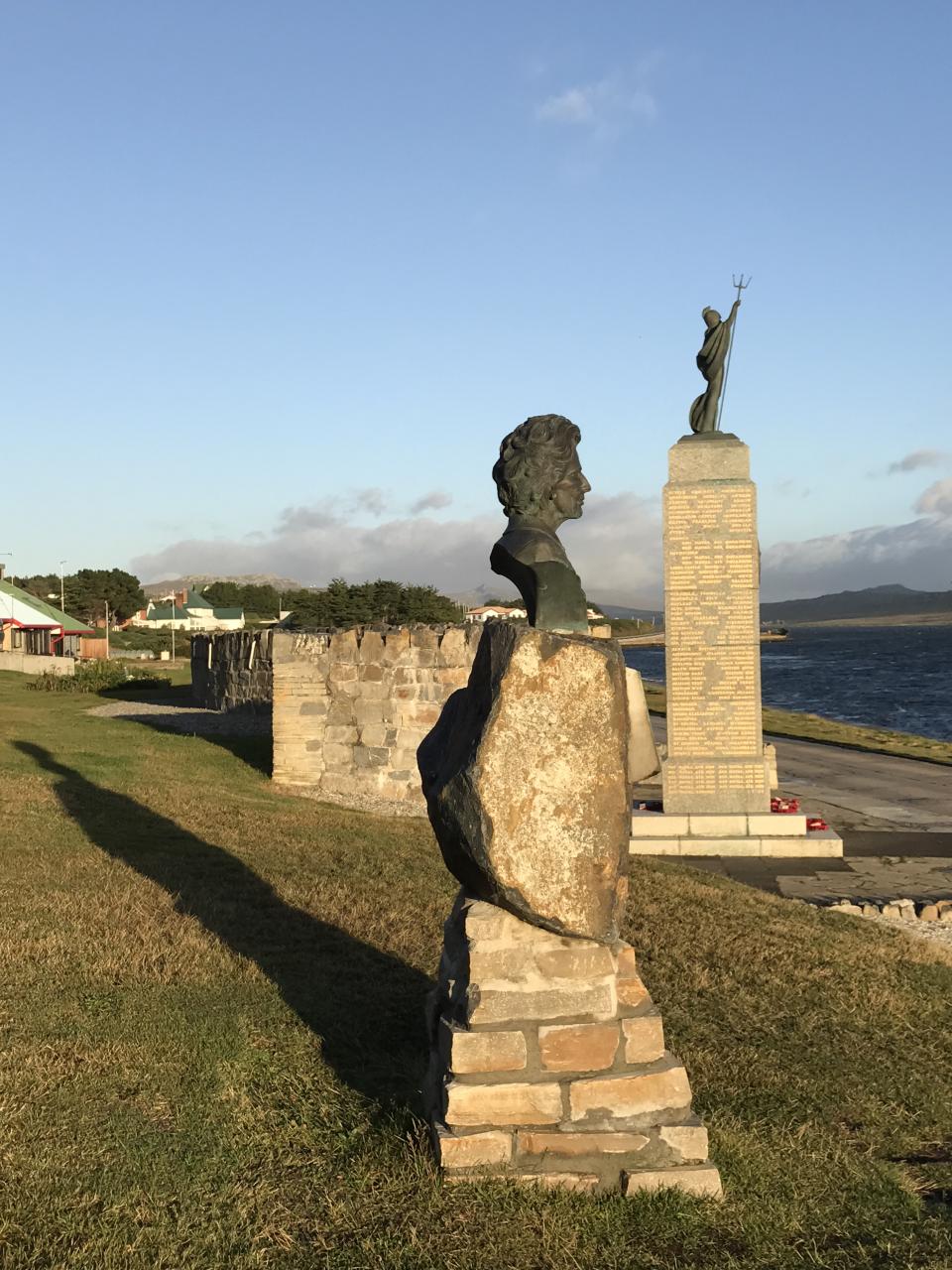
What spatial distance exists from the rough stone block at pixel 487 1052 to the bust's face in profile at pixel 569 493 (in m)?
1.97

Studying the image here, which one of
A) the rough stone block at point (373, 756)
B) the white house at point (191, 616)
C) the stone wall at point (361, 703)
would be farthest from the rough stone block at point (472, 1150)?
the white house at point (191, 616)

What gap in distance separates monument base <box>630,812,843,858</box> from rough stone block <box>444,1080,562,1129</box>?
840 centimetres

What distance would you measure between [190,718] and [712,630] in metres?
11.9

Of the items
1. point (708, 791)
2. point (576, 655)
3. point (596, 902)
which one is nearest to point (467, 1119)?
point (596, 902)

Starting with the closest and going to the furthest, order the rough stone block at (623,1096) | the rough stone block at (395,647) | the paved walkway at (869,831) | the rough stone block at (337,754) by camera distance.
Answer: the rough stone block at (623,1096) < the paved walkway at (869,831) < the rough stone block at (395,647) < the rough stone block at (337,754)

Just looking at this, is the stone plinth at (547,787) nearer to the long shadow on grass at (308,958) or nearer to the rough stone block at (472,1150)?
the rough stone block at (472,1150)

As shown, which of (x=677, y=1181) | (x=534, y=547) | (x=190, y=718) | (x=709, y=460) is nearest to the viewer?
(x=677, y=1181)

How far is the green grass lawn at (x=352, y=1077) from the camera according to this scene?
360 cm

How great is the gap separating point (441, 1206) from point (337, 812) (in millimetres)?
8824

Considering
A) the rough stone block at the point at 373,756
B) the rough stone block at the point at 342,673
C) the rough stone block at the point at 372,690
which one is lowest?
the rough stone block at the point at 373,756

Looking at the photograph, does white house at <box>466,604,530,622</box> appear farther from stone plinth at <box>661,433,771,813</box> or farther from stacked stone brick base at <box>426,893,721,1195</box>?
stone plinth at <box>661,433,771,813</box>

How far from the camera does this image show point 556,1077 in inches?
159

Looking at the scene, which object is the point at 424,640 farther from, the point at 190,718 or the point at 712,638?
the point at 190,718

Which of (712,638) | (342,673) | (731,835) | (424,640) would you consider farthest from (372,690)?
(731,835)
